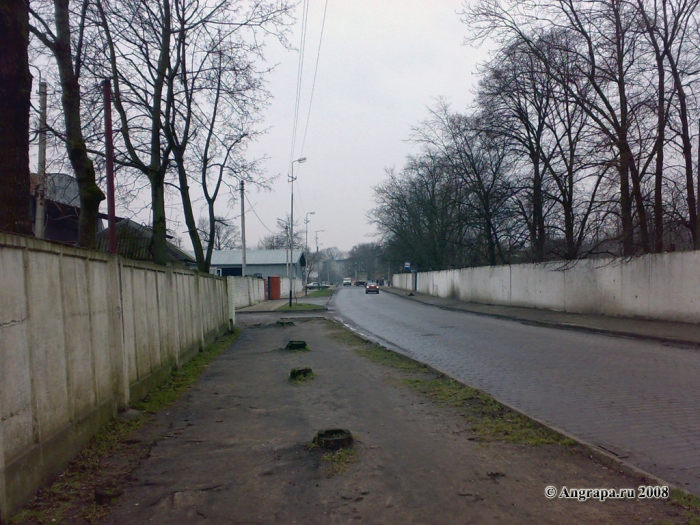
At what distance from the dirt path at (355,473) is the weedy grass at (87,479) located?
188 mm

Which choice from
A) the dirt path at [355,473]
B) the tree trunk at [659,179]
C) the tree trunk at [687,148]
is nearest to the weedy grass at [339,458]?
the dirt path at [355,473]

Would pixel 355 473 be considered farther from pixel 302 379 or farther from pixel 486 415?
pixel 302 379

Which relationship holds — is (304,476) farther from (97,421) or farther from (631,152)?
(631,152)

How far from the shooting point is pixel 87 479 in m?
4.76

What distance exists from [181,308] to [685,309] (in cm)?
1424

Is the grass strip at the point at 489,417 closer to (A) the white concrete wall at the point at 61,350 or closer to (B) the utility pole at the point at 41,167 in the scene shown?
(A) the white concrete wall at the point at 61,350

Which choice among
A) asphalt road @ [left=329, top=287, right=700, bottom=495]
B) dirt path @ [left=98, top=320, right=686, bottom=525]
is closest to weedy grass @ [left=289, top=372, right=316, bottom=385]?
dirt path @ [left=98, top=320, right=686, bottom=525]

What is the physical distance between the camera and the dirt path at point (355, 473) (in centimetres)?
401

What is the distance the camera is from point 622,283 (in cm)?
1988

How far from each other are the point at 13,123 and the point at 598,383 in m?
8.51

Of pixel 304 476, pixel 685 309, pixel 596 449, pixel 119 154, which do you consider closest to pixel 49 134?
pixel 119 154

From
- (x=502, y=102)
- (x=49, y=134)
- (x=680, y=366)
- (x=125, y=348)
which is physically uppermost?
(x=502, y=102)

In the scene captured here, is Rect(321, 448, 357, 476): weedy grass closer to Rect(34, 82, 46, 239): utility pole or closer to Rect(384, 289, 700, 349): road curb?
Rect(34, 82, 46, 239): utility pole

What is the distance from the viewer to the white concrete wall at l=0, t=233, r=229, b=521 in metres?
3.96
